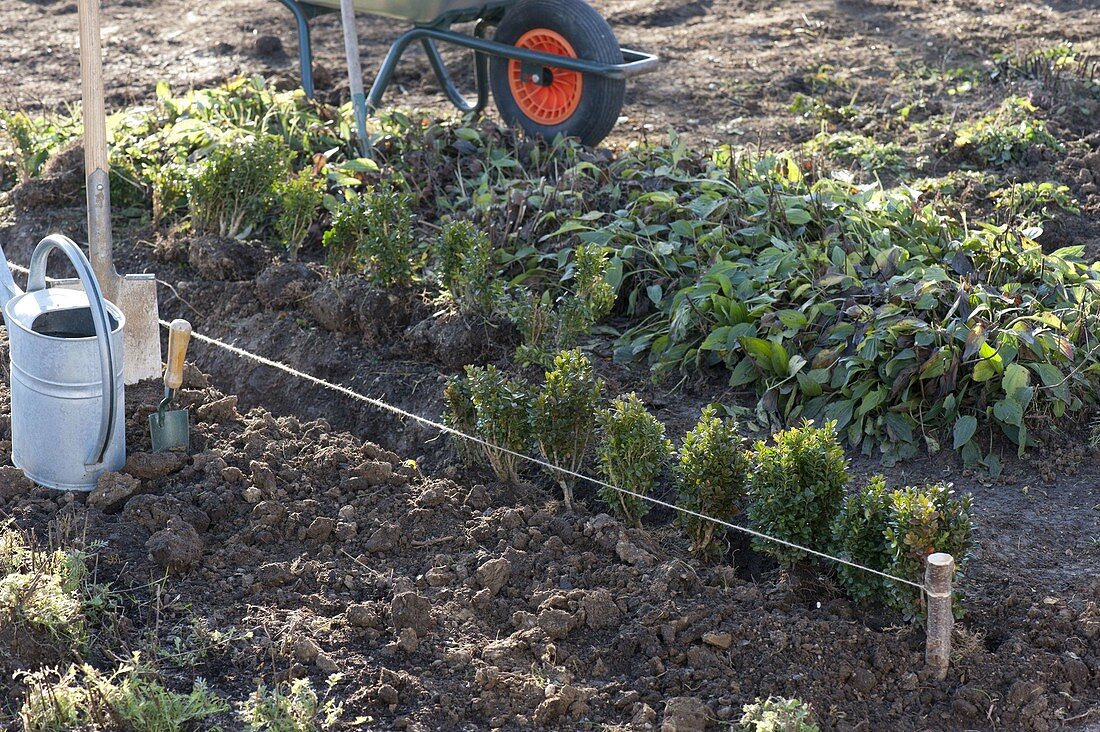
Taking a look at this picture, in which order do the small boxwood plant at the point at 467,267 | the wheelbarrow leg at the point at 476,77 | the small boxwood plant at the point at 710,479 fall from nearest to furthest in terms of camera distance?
1. the small boxwood plant at the point at 710,479
2. the small boxwood plant at the point at 467,267
3. the wheelbarrow leg at the point at 476,77

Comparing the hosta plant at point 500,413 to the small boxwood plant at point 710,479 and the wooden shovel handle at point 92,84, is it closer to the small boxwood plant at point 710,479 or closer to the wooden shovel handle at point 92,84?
the small boxwood plant at point 710,479

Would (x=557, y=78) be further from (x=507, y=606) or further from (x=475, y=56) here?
(x=507, y=606)

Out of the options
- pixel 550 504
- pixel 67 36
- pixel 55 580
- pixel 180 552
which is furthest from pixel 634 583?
pixel 67 36

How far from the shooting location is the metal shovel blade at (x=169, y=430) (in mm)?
3314

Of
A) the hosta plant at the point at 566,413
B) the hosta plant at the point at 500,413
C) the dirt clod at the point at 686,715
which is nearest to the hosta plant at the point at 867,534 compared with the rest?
the dirt clod at the point at 686,715

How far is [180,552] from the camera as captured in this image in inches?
115

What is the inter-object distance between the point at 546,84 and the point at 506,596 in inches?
121

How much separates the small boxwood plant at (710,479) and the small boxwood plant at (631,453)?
9cm

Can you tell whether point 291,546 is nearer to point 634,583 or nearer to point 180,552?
point 180,552

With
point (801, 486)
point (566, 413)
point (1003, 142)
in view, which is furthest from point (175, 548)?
point (1003, 142)

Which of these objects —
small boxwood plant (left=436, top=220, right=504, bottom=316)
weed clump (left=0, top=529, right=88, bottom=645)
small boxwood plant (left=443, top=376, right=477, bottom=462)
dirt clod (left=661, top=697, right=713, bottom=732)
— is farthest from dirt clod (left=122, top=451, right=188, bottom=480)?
dirt clod (left=661, top=697, right=713, bottom=732)

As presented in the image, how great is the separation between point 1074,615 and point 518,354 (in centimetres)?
168

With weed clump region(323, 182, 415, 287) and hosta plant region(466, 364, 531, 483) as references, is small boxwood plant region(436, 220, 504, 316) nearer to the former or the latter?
weed clump region(323, 182, 415, 287)

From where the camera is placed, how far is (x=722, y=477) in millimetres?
3010
